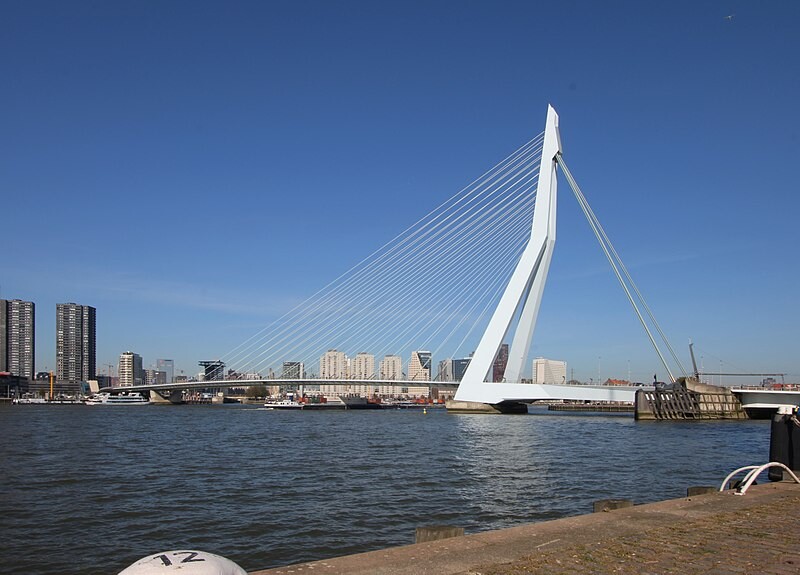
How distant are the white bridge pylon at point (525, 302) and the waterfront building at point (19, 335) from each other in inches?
5641

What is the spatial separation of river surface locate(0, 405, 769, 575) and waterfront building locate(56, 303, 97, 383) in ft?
Result: 481

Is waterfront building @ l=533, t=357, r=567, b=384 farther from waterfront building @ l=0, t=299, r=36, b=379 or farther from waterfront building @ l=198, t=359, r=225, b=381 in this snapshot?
waterfront building @ l=0, t=299, r=36, b=379

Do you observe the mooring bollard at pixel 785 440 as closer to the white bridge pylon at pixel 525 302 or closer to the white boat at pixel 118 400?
the white bridge pylon at pixel 525 302

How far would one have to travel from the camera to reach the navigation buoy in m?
3.12

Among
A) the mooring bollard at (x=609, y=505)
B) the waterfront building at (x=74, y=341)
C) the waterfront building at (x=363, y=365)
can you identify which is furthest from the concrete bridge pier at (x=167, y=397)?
the mooring bollard at (x=609, y=505)

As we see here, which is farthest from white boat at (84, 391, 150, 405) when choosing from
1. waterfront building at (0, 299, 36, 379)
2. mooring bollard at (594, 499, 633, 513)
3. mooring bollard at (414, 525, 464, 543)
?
mooring bollard at (414, 525, 464, 543)

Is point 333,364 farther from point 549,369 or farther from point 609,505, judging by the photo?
point 609,505

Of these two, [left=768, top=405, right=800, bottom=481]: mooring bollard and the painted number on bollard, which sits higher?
the painted number on bollard

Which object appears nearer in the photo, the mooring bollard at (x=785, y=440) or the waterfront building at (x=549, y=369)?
the mooring bollard at (x=785, y=440)

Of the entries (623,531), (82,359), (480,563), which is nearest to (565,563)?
(480,563)

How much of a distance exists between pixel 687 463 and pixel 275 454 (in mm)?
11544

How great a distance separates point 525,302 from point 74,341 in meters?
144

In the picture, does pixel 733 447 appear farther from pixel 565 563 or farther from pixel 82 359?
pixel 82 359

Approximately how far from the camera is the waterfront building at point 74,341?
15862cm
